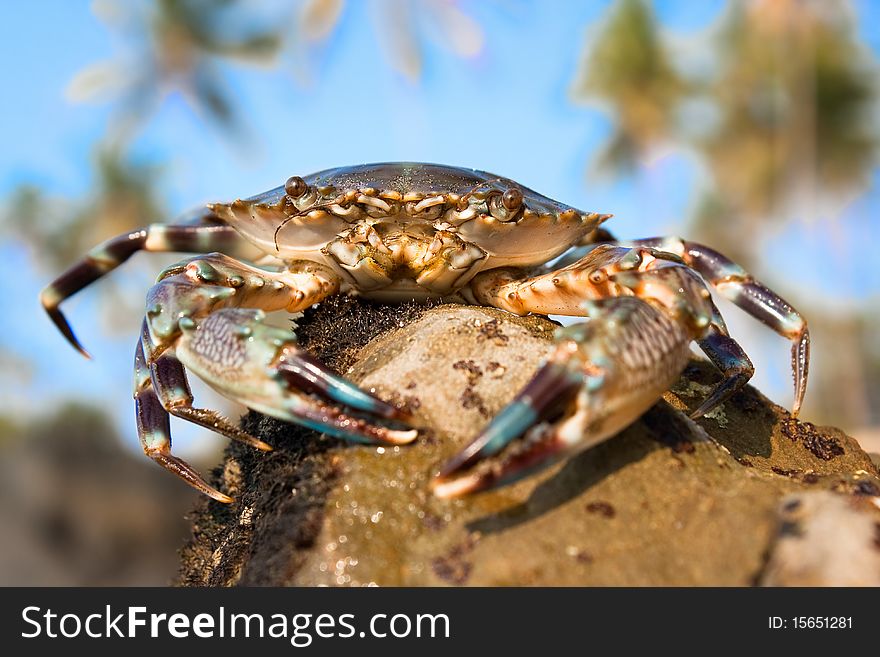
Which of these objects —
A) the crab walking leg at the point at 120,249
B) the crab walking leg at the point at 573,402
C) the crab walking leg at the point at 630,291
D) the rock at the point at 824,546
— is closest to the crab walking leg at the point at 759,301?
the crab walking leg at the point at 630,291

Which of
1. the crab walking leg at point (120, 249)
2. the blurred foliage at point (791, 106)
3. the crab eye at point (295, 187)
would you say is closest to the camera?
the crab eye at point (295, 187)

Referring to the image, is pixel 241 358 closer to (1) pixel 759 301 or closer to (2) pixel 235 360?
(2) pixel 235 360

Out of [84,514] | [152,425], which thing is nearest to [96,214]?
[84,514]

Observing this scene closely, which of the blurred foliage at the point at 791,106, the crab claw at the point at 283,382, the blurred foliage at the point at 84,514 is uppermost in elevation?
the blurred foliage at the point at 791,106

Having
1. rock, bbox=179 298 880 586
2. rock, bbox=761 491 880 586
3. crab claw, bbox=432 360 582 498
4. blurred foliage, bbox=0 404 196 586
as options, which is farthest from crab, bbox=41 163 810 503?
blurred foliage, bbox=0 404 196 586

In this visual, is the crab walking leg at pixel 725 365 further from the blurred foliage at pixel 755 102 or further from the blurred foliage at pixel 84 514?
the blurred foliage at pixel 755 102
